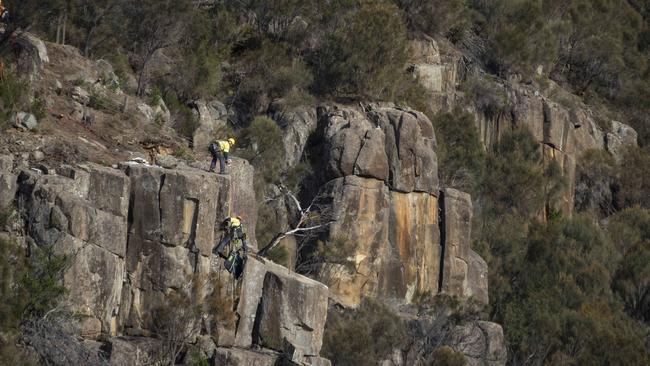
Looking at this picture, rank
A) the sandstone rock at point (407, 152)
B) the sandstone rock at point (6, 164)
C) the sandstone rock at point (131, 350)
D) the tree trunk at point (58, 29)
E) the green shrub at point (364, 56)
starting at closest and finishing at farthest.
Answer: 1. the sandstone rock at point (131, 350)
2. the sandstone rock at point (6, 164)
3. the tree trunk at point (58, 29)
4. the sandstone rock at point (407, 152)
5. the green shrub at point (364, 56)

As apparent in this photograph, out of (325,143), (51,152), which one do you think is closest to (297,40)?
(325,143)

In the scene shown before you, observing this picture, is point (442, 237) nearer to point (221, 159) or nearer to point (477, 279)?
point (477, 279)

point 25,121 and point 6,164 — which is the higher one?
point 25,121

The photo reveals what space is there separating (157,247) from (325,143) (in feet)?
51.6

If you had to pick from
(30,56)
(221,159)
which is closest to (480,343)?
(221,159)

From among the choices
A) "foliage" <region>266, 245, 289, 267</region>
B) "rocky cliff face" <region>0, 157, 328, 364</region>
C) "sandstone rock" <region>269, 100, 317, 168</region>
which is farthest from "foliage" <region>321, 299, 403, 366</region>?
"sandstone rock" <region>269, 100, 317, 168</region>

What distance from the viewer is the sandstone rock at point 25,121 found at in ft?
125

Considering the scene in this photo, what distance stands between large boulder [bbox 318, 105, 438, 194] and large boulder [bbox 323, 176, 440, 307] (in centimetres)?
43

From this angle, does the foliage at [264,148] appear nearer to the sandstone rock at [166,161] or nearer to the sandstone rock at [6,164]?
the sandstone rock at [166,161]

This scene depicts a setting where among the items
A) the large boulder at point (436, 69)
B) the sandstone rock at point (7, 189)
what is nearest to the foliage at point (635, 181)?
the large boulder at point (436, 69)

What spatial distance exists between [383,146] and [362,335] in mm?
8322

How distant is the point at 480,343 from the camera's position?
168ft

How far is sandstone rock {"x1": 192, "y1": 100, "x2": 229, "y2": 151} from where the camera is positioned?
4691 cm

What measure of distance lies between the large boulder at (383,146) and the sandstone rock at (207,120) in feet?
12.0
